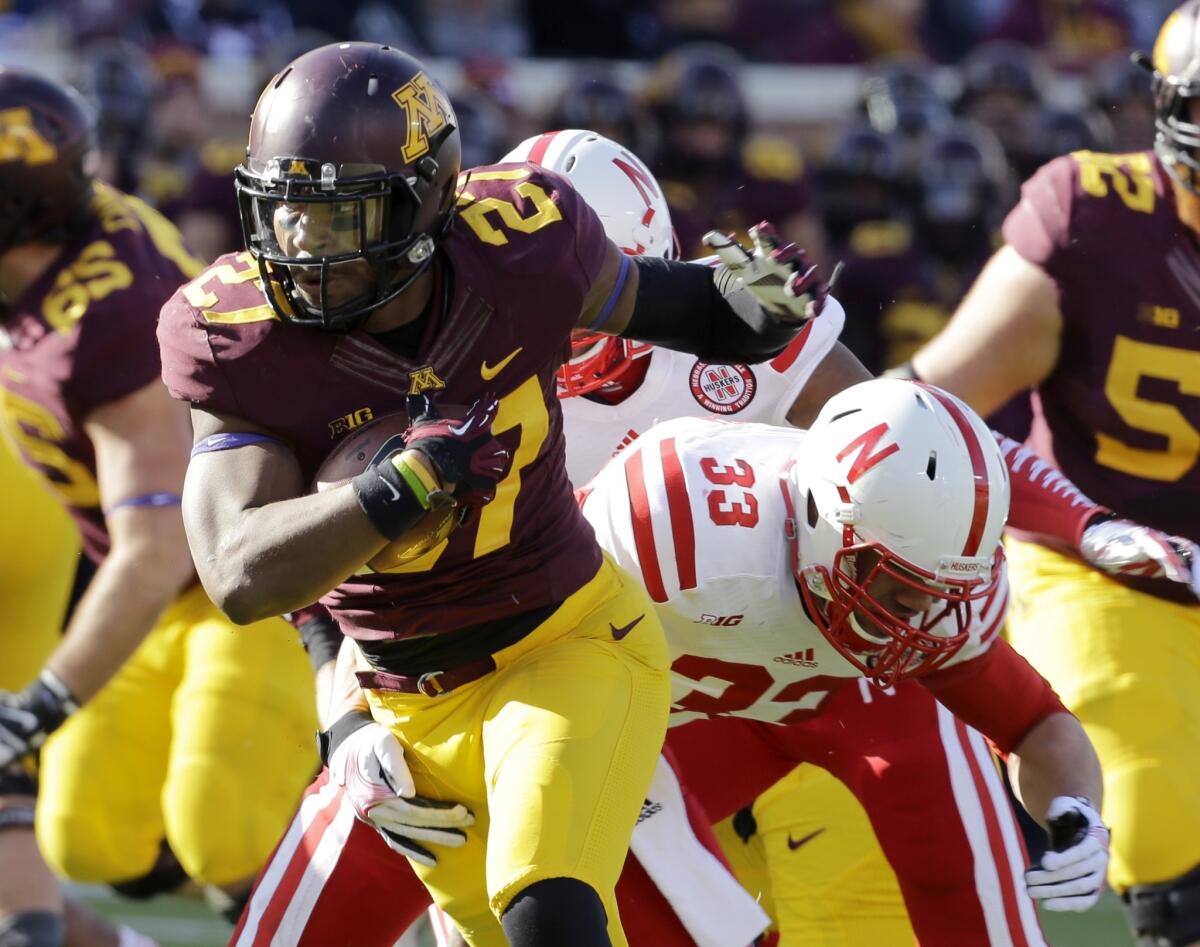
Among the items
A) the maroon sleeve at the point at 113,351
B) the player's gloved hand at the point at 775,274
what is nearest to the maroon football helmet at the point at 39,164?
the maroon sleeve at the point at 113,351

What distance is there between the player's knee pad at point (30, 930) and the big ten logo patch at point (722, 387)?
5.96 feet

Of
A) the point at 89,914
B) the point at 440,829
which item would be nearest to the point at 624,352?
the point at 440,829

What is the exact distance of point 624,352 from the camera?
405 cm

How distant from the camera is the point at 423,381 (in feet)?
10.4

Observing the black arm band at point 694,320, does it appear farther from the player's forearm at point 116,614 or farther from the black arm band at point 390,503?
the player's forearm at point 116,614

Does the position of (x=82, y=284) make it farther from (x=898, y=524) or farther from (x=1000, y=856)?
(x=1000, y=856)

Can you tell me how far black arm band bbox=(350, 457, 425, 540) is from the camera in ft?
9.45

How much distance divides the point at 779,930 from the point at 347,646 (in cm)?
107

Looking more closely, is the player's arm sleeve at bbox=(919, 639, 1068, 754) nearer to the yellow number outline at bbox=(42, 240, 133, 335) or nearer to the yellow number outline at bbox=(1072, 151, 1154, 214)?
the yellow number outline at bbox=(1072, 151, 1154, 214)

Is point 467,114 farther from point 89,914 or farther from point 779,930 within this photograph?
point 779,930

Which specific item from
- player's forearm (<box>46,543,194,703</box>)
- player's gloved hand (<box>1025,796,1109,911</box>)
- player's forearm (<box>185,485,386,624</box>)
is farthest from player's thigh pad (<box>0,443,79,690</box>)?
player's gloved hand (<box>1025,796,1109,911</box>)

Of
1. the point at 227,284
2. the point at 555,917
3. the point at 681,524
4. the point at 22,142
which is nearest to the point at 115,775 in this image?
the point at 22,142

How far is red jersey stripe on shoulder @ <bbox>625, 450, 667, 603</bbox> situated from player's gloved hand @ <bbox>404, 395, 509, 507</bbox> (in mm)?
596

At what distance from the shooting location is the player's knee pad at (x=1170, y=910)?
13.8ft
